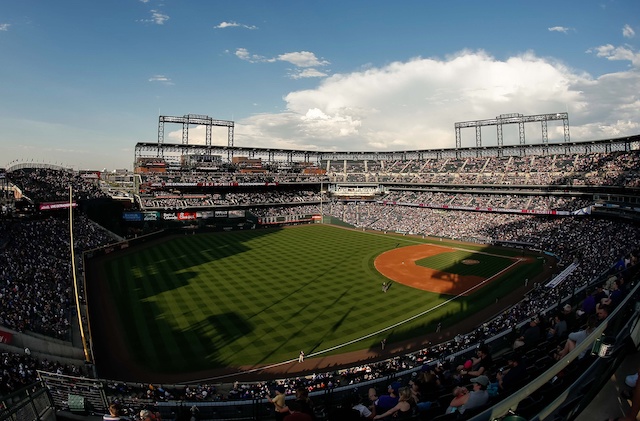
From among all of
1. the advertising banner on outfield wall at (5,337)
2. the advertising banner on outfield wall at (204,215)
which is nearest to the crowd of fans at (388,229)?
the advertising banner on outfield wall at (5,337)

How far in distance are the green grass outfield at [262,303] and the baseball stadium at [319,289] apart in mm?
211

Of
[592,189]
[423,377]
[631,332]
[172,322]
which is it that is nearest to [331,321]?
[172,322]

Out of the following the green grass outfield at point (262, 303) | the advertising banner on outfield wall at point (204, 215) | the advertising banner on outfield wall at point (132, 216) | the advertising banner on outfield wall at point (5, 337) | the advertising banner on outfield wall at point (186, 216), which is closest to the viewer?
the advertising banner on outfield wall at point (5, 337)

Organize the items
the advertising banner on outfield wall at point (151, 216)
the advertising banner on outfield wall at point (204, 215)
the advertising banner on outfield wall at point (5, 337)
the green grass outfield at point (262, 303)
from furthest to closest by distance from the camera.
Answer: the advertising banner on outfield wall at point (204, 215) → the advertising banner on outfield wall at point (151, 216) → the green grass outfield at point (262, 303) → the advertising banner on outfield wall at point (5, 337)

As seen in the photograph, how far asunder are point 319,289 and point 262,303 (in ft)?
19.3

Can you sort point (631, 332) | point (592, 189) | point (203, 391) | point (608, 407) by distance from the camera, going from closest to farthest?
point (608, 407) < point (631, 332) < point (203, 391) < point (592, 189)

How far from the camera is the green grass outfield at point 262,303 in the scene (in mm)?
23156

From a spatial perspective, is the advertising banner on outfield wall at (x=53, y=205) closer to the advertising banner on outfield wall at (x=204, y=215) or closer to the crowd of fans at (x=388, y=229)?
the crowd of fans at (x=388, y=229)

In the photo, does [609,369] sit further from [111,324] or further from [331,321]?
[111,324]

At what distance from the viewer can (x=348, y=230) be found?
222 feet

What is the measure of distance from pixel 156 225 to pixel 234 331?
40.4 m

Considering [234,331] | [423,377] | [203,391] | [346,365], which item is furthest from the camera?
[234,331]

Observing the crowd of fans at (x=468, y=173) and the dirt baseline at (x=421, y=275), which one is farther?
the crowd of fans at (x=468, y=173)

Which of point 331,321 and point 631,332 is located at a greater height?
point 631,332
